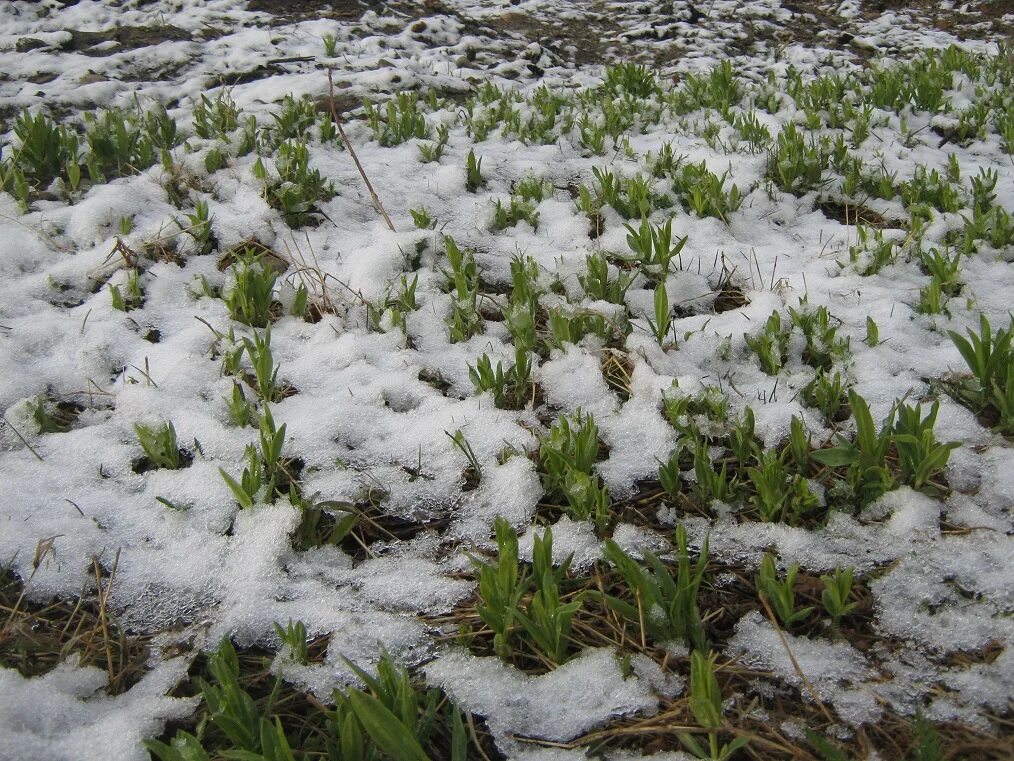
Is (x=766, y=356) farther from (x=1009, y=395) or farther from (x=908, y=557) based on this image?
(x=908, y=557)

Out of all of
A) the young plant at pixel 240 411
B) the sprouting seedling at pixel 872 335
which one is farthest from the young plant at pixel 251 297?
the sprouting seedling at pixel 872 335

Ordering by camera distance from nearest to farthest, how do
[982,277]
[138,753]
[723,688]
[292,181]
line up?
[138,753] → [723,688] → [982,277] → [292,181]

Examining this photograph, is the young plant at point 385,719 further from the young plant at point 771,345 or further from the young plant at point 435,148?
the young plant at point 435,148

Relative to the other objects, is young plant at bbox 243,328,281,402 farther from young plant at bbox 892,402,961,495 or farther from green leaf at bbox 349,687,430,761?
young plant at bbox 892,402,961,495

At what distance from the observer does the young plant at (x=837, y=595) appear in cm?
169

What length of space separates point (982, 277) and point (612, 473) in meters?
2.16

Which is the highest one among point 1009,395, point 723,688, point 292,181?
point 292,181

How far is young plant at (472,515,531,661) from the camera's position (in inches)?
67.1

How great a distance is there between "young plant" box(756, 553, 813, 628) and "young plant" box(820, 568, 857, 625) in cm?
5

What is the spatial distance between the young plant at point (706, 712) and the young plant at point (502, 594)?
1.42 feet

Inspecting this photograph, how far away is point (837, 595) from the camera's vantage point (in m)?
1.69

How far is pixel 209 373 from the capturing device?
2680 mm

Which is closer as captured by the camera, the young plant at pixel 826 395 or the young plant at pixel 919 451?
the young plant at pixel 919 451

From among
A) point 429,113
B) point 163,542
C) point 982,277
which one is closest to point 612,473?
point 163,542
